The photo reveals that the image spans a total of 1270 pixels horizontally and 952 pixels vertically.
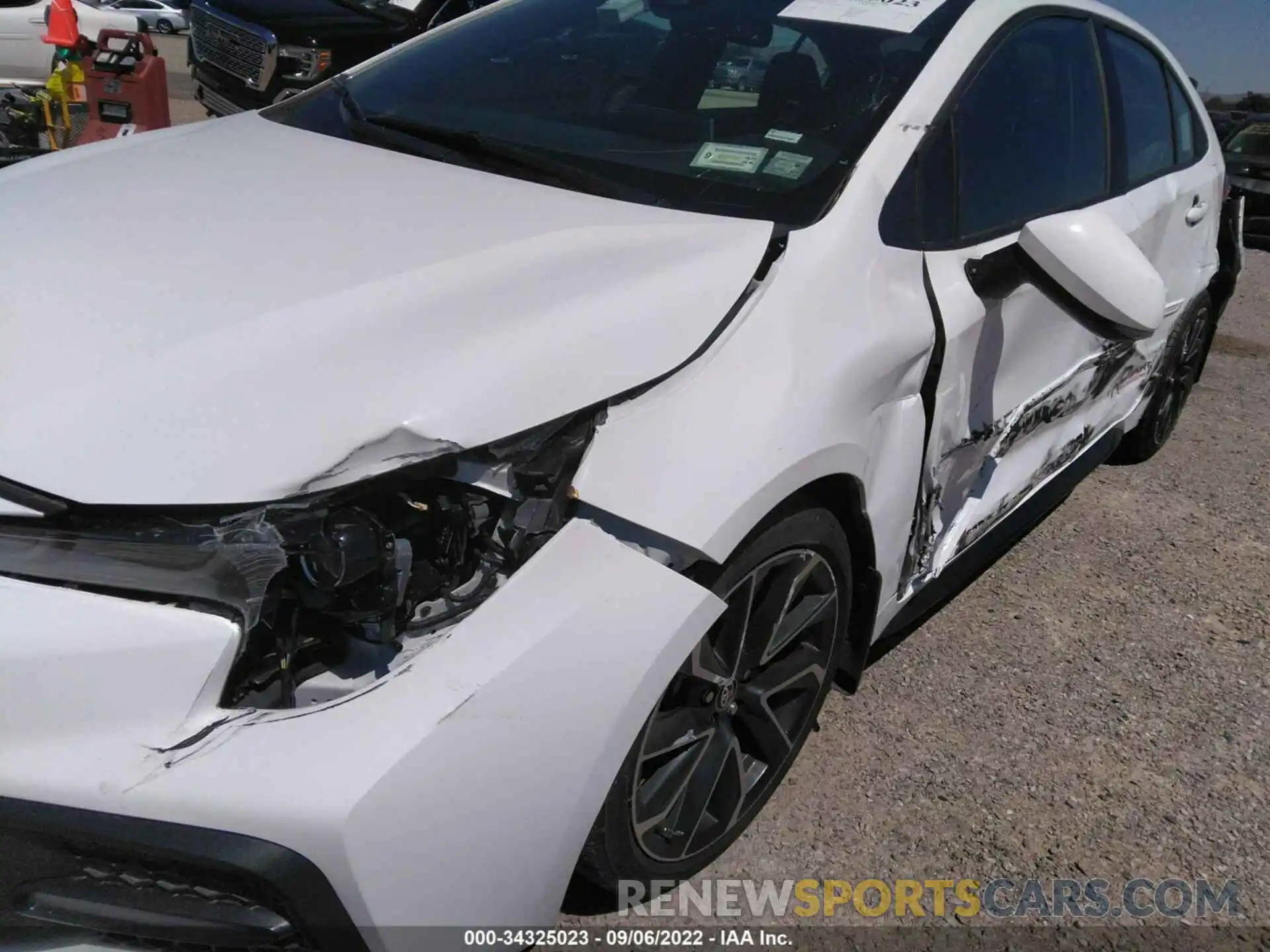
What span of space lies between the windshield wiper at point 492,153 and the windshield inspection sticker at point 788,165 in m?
0.27

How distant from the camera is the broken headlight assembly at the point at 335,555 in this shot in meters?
1.41

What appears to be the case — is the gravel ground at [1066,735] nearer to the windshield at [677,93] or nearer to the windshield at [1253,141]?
the windshield at [677,93]

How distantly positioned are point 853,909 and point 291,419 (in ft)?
4.94

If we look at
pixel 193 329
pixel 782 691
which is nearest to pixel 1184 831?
pixel 782 691

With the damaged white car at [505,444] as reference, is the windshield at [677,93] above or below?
above

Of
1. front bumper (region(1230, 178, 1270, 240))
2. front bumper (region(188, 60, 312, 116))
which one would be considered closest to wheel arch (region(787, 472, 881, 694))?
front bumper (region(188, 60, 312, 116))

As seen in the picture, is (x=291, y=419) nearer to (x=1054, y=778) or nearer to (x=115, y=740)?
(x=115, y=740)

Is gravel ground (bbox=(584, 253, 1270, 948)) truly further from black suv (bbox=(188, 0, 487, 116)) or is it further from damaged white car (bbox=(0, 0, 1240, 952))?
black suv (bbox=(188, 0, 487, 116))

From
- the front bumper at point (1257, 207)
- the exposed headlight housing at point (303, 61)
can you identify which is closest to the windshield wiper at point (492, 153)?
the exposed headlight housing at point (303, 61)

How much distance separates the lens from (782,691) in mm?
2258

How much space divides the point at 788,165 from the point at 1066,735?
5.29ft

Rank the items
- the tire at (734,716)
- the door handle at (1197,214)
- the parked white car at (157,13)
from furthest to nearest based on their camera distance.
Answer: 1. the parked white car at (157,13)
2. the door handle at (1197,214)
3. the tire at (734,716)

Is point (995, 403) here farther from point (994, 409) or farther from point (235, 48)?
point (235, 48)

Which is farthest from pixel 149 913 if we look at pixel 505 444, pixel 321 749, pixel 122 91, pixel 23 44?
pixel 23 44
